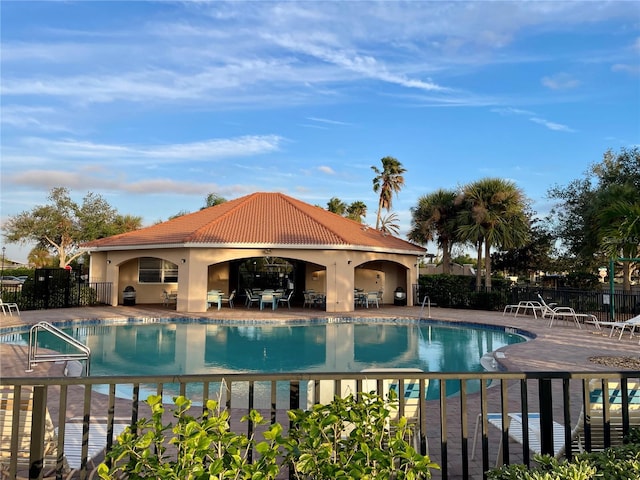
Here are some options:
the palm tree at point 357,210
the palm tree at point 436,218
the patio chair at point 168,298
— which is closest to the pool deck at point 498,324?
the patio chair at point 168,298

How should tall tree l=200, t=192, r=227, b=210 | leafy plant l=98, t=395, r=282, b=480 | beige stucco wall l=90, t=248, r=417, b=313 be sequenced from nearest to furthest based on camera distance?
leafy plant l=98, t=395, r=282, b=480
beige stucco wall l=90, t=248, r=417, b=313
tall tree l=200, t=192, r=227, b=210

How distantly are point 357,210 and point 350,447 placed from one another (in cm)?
4702

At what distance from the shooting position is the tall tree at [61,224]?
43031 mm

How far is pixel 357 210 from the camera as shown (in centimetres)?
4941

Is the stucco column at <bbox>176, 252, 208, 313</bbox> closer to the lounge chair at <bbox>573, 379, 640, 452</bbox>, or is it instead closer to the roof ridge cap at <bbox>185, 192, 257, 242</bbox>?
the roof ridge cap at <bbox>185, 192, 257, 242</bbox>

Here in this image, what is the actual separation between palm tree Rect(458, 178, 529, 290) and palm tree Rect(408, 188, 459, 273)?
2.02 meters

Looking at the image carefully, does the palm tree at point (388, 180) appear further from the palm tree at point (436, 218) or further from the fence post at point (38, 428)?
the fence post at point (38, 428)

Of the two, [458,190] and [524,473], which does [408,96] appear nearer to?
[458,190]

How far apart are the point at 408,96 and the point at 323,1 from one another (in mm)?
9741

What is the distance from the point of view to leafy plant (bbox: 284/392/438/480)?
7.89 feet

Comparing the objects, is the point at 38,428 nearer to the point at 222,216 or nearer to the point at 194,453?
the point at 194,453

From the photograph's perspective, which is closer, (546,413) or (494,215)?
(546,413)

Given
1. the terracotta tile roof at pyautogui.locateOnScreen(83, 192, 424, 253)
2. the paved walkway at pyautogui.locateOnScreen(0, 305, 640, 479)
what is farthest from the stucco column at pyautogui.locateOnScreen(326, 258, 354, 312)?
the terracotta tile roof at pyautogui.locateOnScreen(83, 192, 424, 253)

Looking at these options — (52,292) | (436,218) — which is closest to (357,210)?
(436,218)
